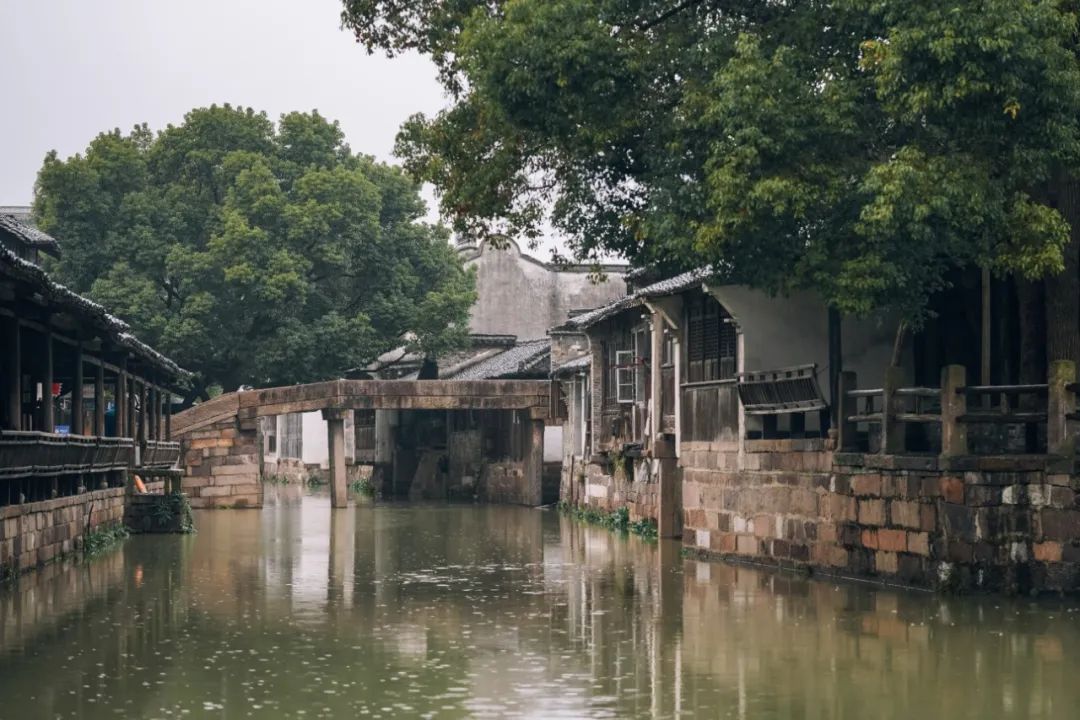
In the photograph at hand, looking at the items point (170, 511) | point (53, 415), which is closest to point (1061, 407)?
point (53, 415)

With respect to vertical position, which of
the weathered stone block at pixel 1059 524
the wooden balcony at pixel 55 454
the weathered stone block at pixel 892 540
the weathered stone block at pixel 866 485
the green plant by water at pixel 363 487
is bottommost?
the green plant by water at pixel 363 487

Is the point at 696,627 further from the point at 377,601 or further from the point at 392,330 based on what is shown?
the point at 392,330

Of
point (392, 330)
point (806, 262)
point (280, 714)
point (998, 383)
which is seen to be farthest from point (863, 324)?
point (392, 330)

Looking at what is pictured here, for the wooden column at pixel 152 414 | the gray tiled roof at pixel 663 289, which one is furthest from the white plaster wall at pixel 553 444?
the gray tiled roof at pixel 663 289

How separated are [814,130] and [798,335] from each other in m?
6.73

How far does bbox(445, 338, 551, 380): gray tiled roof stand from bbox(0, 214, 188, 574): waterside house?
46.3 feet

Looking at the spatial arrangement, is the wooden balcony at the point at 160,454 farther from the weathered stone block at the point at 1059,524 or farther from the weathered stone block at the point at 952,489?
the weathered stone block at the point at 1059,524

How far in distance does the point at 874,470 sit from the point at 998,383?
6.98 feet

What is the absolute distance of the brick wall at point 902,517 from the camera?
19.5 metres

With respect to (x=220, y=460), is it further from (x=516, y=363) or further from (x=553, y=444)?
(x=553, y=444)

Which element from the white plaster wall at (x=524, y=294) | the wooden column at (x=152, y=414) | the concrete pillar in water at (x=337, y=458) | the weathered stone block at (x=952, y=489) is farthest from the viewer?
the white plaster wall at (x=524, y=294)

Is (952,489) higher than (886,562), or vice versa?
(952,489)

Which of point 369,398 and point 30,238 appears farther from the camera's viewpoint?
point 369,398

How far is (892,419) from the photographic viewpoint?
21.6 meters
